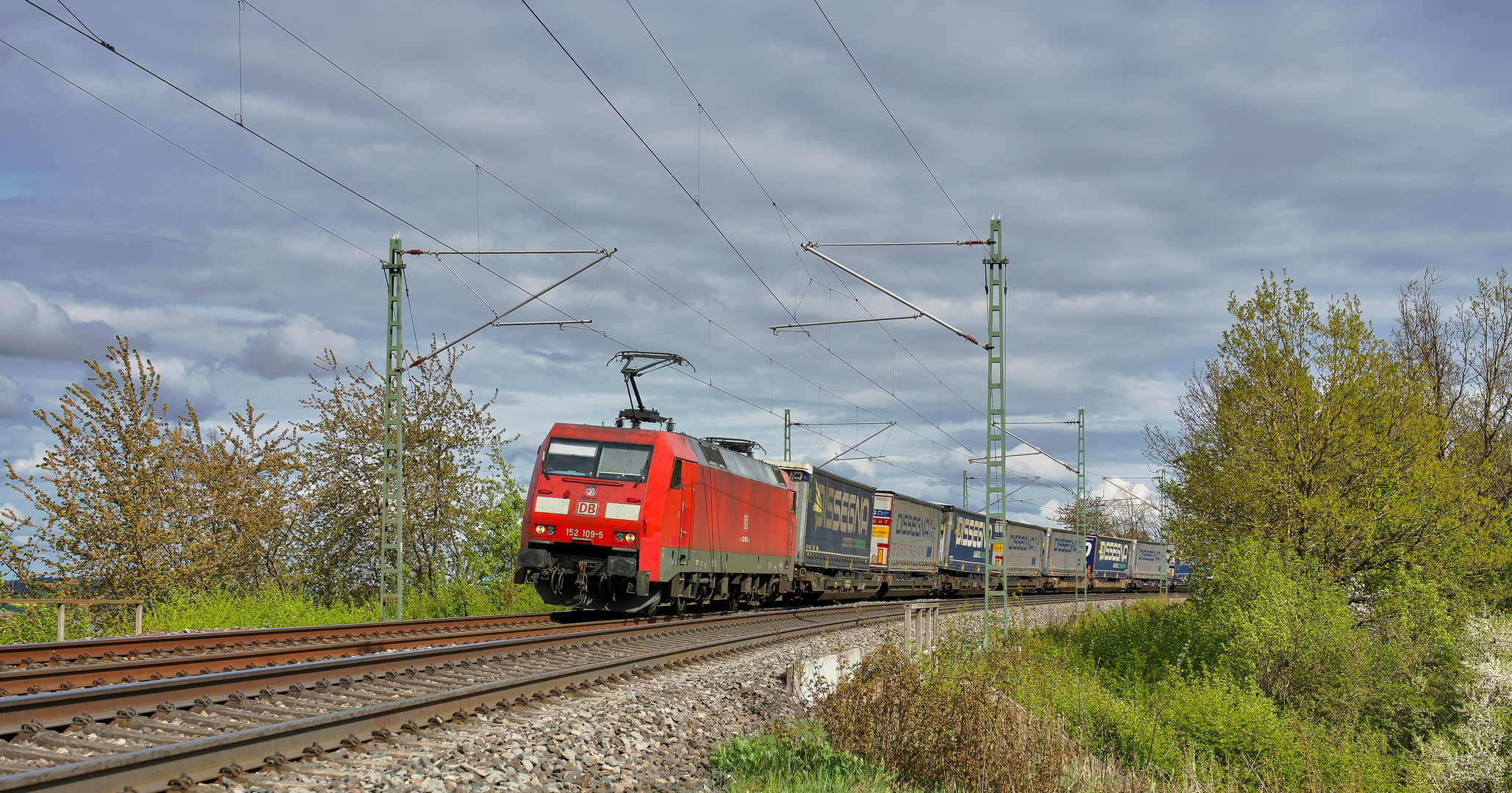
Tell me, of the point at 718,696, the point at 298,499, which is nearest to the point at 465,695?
the point at 718,696

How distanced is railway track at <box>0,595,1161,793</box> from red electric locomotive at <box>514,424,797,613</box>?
457 centimetres

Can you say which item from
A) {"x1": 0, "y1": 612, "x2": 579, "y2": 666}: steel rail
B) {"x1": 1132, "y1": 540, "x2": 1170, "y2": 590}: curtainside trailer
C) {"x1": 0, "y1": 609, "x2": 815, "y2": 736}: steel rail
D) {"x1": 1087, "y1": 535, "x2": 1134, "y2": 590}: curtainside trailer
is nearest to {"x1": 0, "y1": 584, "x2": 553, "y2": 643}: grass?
{"x1": 0, "y1": 612, "x2": 579, "y2": 666}: steel rail

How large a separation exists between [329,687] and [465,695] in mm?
1291

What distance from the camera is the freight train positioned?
16.6 meters

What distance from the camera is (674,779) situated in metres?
7.18

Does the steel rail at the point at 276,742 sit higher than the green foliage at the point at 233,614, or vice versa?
the steel rail at the point at 276,742

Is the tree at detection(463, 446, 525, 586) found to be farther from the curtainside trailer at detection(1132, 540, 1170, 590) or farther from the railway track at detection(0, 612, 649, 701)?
the curtainside trailer at detection(1132, 540, 1170, 590)

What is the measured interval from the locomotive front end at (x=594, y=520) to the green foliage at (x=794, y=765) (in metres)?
8.01

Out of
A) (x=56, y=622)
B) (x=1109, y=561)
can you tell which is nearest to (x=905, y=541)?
(x=56, y=622)

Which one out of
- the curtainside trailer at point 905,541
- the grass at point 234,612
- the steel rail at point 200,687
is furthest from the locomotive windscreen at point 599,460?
the curtainside trailer at point 905,541

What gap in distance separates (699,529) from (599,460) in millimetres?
2582

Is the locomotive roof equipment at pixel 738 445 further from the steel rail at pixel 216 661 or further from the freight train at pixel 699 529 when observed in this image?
the steel rail at pixel 216 661

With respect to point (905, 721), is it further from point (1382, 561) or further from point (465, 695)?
point (1382, 561)

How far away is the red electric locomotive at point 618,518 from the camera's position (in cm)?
1648
